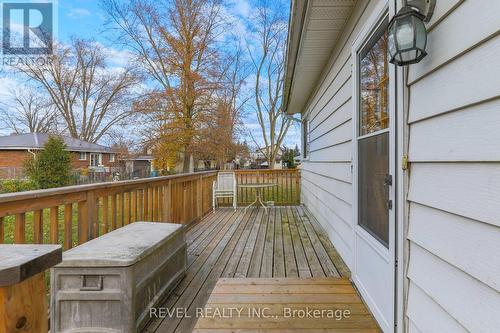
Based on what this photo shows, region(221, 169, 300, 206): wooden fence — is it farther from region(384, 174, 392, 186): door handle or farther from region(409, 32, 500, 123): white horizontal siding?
region(409, 32, 500, 123): white horizontal siding

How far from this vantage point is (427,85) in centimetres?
131

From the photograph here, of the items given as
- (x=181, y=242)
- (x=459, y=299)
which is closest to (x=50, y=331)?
(x=181, y=242)

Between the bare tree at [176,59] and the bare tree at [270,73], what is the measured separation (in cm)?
386

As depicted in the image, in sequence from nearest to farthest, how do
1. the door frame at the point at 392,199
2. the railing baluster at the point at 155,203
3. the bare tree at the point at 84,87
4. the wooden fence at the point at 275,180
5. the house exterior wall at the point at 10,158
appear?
the door frame at the point at 392,199
the railing baluster at the point at 155,203
the wooden fence at the point at 275,180
the bare tree at the point at 84,87
the house exterior wall at the point at 10,158

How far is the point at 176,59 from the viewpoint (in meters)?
11.8

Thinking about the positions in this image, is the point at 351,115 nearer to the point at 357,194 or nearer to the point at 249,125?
the point at 357,194

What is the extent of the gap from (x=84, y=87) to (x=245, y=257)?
23274 mm

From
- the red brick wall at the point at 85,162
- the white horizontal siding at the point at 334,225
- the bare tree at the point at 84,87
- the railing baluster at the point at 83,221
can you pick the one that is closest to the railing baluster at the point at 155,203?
the railing baluster at the point at 83,221

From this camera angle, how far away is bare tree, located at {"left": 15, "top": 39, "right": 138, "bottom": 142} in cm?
1958

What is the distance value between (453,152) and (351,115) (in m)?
1.63

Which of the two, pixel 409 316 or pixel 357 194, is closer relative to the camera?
pixel 409 316

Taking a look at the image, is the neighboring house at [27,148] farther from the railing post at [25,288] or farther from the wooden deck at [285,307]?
the railing post at [25,288]

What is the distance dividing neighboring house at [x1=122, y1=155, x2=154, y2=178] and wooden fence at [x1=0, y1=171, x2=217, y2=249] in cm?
874

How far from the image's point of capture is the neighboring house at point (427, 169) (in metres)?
0.94
